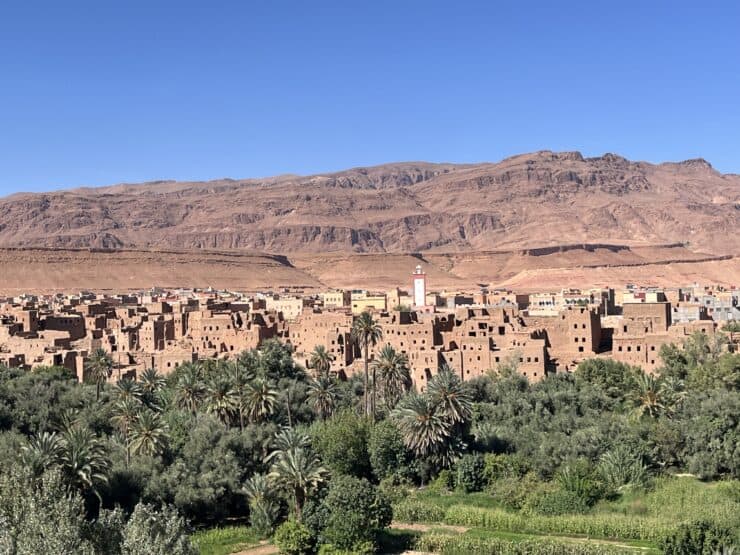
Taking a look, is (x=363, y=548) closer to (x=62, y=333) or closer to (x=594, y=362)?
(x=594, y=362)

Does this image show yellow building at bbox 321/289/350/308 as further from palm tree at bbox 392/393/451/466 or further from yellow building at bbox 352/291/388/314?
palm tree at bbox 392/393/451/466

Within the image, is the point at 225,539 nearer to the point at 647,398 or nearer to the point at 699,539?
the point at 699,539

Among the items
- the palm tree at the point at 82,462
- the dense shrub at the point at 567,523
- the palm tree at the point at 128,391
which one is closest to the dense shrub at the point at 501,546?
the dense shrub at the point at 567,523

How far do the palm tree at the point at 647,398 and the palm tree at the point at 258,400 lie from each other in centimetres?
1554

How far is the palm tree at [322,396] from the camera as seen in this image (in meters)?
42.3

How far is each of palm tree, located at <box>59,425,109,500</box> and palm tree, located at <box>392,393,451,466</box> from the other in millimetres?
11891

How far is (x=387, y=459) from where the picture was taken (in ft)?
120

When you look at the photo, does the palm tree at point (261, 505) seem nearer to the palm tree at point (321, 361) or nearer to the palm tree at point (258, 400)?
the palm tree at point (258, 400)

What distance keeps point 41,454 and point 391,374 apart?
1973 centimetres

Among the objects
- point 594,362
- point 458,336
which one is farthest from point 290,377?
point 594,362

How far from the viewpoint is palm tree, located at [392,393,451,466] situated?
35750 millimetres

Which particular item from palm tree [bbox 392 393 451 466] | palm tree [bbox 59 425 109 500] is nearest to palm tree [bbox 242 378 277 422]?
palm tree [bbox 392 393 451 466]

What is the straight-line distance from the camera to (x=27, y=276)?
5167 inches

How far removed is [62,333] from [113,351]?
12.4 feet
